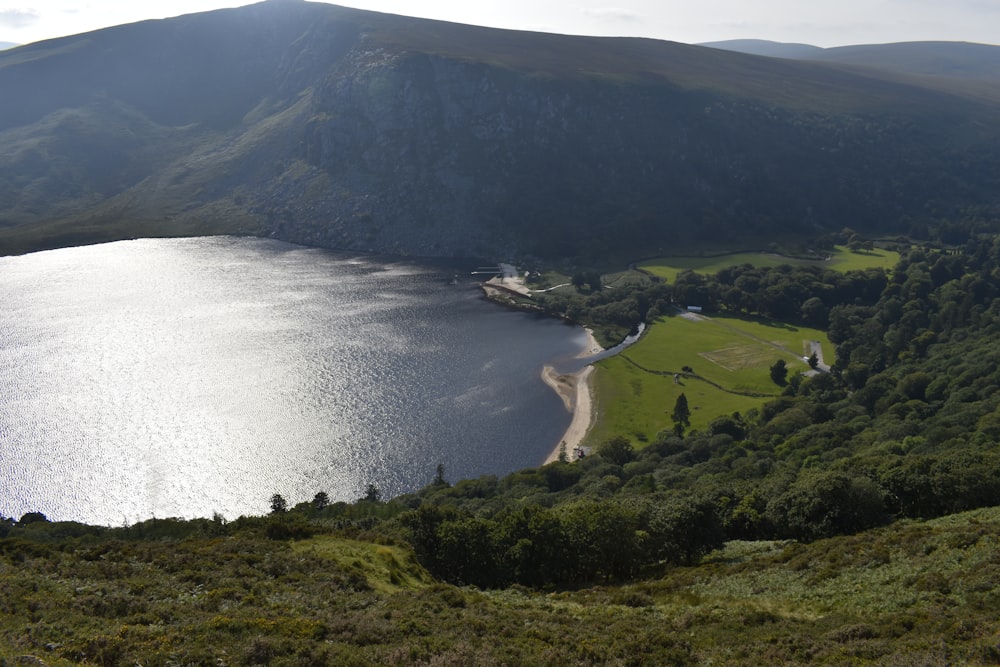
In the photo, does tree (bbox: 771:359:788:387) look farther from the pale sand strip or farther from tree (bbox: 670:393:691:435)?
the pale sand strip

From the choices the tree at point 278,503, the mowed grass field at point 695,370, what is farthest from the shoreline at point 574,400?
the tree at point 278,503

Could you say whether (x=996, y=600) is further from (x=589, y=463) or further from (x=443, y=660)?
(x=589, y=463)

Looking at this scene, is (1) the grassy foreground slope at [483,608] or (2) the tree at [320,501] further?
(2) the tree at [320,501]

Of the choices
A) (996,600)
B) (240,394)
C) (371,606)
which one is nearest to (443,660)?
(371,606)

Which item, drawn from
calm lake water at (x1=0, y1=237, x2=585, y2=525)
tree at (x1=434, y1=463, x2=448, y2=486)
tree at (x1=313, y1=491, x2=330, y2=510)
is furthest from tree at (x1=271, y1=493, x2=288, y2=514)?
tree at (x1=434, y1=463, x2=448, y2=486)

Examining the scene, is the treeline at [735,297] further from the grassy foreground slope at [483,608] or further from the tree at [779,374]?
the grassy foreground slope at [483,608]

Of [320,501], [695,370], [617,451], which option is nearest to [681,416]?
[617,451]

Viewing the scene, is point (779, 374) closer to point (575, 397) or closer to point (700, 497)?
point (575, 397)
